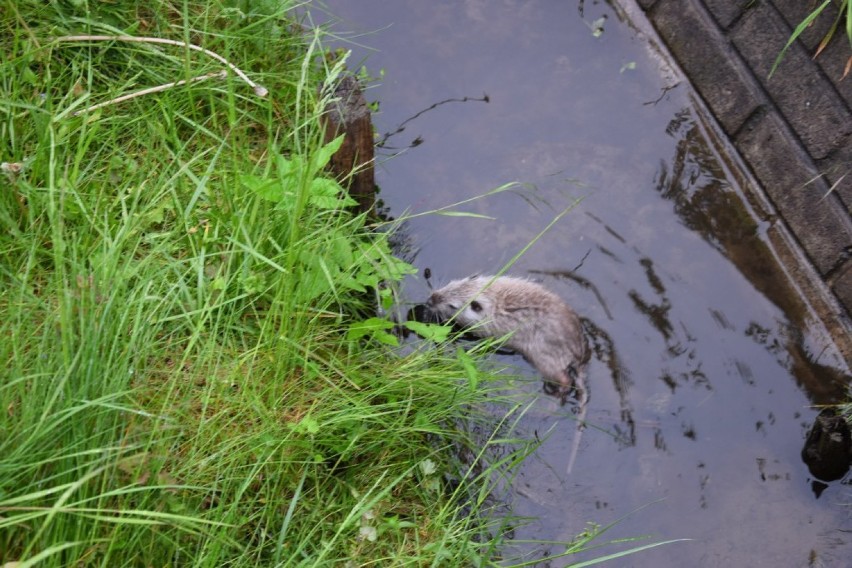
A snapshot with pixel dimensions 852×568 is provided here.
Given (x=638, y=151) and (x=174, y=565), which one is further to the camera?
(x=638, y=151)

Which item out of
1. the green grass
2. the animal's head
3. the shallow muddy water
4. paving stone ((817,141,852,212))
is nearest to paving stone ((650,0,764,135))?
the shallow muddy water

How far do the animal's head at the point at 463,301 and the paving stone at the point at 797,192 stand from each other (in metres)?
1.63

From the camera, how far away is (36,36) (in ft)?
13.2

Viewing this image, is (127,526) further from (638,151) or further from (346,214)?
(638,151)

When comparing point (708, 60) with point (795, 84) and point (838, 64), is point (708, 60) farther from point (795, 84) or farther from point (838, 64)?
point (838, 64)

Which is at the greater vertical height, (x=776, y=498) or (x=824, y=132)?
(x=824, y=132)

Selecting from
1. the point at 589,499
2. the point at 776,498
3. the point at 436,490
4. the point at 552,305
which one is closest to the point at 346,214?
the point at 552,305

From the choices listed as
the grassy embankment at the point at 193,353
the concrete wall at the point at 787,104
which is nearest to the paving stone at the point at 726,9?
the concrete wall at the point at 787,104

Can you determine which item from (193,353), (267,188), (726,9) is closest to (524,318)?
(267,188)

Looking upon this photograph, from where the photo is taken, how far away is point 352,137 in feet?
12.5

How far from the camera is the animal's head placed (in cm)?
413

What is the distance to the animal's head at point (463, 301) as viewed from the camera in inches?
163

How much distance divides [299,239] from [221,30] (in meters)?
1.44

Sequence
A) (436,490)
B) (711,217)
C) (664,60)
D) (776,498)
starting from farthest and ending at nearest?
(664,60) < (711,217) < (776,498) < (436,490)
